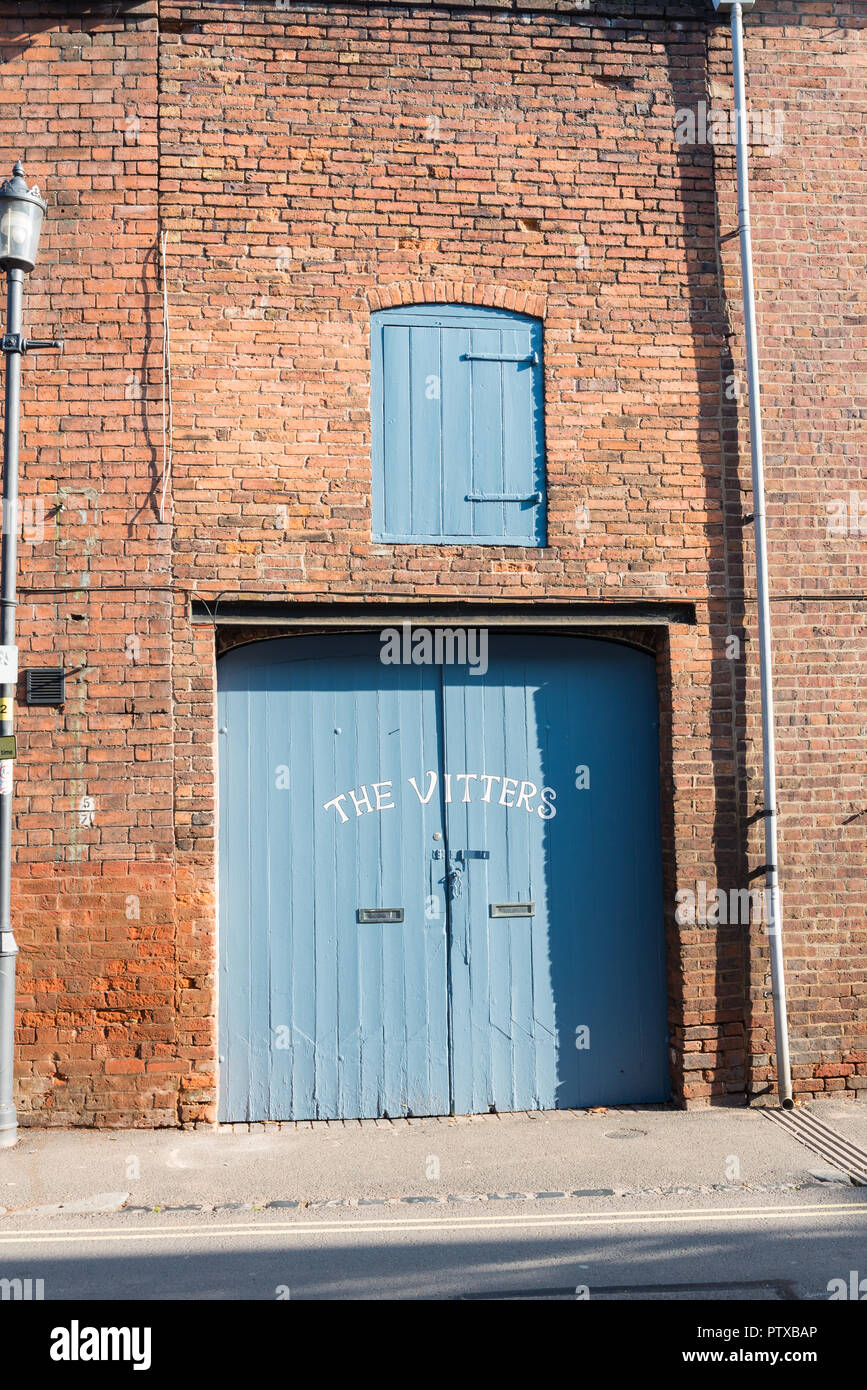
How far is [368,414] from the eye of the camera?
7.65 metres

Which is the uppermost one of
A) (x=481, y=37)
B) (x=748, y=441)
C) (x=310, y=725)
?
(x=481, y=37)

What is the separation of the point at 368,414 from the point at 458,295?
102 centimetres

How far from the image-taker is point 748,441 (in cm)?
798

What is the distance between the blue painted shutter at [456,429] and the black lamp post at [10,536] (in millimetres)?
2147

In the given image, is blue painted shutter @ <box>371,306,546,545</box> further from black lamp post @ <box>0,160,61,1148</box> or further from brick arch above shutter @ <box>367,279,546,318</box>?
black lamp post @ <box>0,160,61,1148</box>

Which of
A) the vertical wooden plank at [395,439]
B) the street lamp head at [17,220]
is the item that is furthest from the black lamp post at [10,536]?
the vertical wooden plank at [395,439]

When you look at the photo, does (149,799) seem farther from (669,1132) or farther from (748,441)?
(748,441)

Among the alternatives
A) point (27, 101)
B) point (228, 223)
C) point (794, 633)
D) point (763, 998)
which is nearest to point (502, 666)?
point (794, 633)

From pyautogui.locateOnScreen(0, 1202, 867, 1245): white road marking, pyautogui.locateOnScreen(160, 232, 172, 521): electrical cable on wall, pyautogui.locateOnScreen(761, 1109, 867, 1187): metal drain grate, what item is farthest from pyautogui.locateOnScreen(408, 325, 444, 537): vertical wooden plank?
pyautogui.locateOnScreen(761, 1109, 867, 1187): metal drain grate

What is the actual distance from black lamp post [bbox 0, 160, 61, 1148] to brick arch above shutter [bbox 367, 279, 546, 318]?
2.14m

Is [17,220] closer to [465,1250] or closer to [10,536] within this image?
[10,536]

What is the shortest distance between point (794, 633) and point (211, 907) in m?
4.25

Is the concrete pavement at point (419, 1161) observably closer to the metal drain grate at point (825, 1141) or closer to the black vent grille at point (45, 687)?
the metal drain grate at point (825, 1141)

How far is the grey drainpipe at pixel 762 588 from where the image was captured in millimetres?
7488
